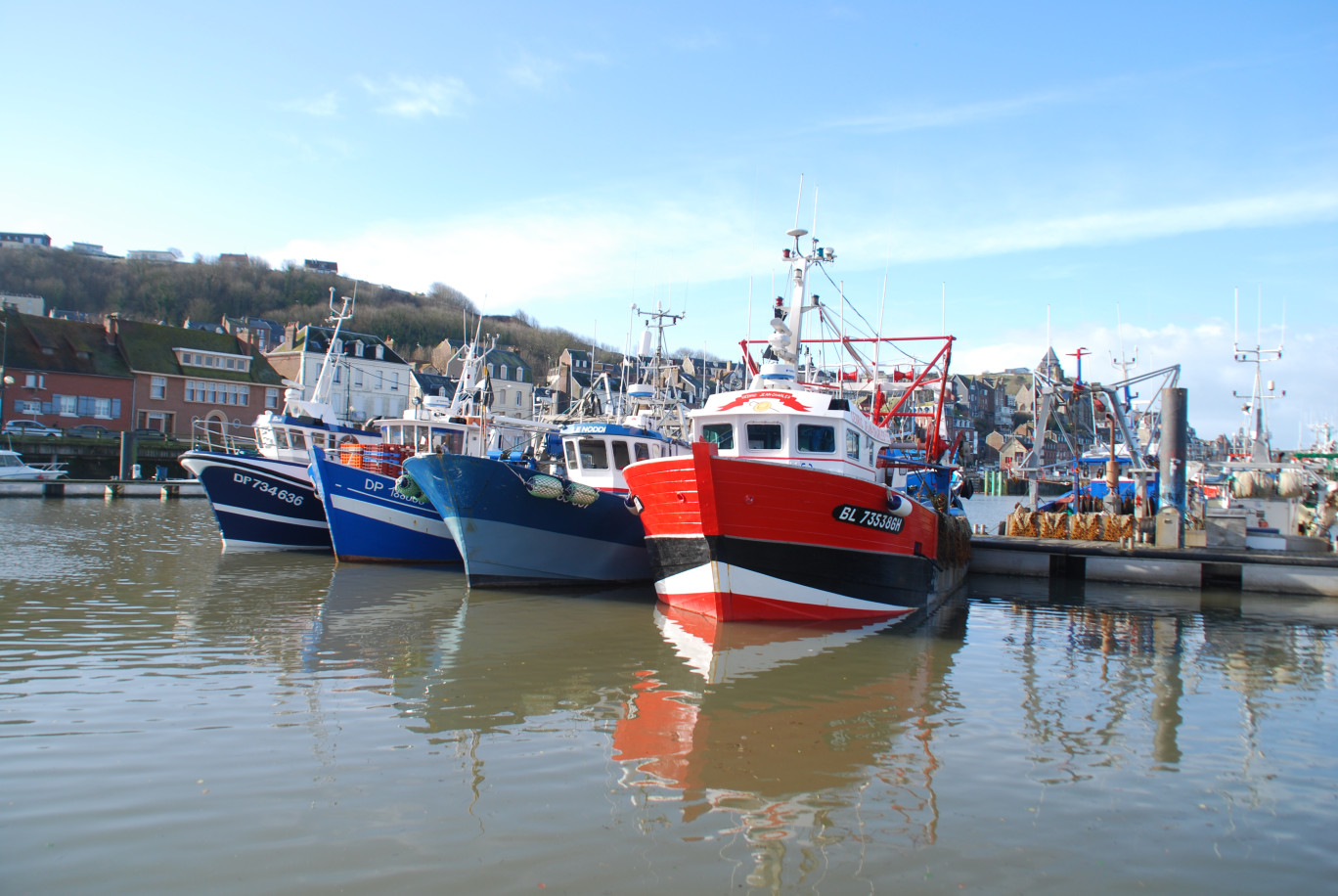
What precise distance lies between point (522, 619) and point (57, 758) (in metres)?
7.08

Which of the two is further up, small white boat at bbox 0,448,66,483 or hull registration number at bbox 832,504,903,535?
hull registration number at bbox 832,504,903,535

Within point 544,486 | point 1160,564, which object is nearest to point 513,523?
point 544,486

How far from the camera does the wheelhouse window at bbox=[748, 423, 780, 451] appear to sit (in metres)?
14.1

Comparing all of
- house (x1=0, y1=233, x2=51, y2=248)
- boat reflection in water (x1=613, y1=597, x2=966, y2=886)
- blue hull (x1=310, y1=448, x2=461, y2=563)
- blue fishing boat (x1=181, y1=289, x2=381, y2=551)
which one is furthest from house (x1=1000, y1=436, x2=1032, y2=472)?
house (x1=0, y1=233, x2=51, y2=248)

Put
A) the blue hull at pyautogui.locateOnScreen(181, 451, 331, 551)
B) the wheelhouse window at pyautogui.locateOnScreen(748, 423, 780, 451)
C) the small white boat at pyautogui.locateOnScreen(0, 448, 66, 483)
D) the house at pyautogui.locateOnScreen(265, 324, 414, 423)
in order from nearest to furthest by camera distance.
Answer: the wheelhouse window at pyautogui.locateOnScreen(748, 423, 780, 451)
the blue hull at pyautogui.locateOnScreen(181, 451, 331, 551)
the small white boat at pyautogui.locateOnScreen(0, 448, 66, 483)
the house at pyautogui.locateOnScreen(265, 324, 414, 423)

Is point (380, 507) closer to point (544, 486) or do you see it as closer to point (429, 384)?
point (544, 486)

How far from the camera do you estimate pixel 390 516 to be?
1927 centimetres

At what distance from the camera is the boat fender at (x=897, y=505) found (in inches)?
523

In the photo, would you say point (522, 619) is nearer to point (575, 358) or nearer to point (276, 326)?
point (575, 358)

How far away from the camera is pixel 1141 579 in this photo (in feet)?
65.7

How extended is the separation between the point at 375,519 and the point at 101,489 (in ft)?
84.8

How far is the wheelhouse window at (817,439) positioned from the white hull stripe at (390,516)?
8.89 meters

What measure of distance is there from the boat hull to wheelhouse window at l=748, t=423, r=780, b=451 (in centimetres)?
178

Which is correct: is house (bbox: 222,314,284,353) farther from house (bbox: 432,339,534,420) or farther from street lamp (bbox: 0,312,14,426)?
street lamp (bbox: 0,312,14,426)
